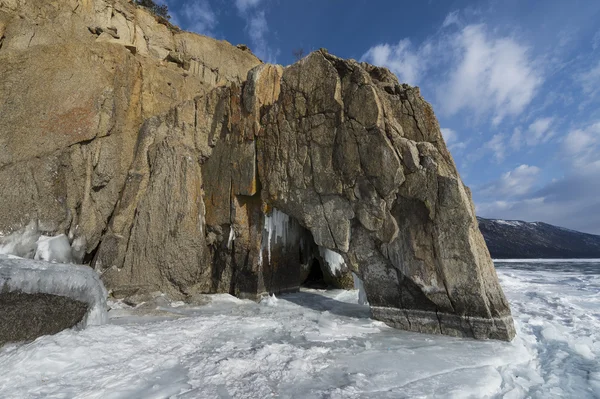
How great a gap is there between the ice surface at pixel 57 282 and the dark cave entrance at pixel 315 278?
29.0 ft

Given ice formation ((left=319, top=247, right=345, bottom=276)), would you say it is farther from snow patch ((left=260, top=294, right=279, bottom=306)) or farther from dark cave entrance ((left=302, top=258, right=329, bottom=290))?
snow patch ((left=260, top=294, right=279, bottom=306))

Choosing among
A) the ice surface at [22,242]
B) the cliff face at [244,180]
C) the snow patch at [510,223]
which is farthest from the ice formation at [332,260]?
the snow patch at [510,223]

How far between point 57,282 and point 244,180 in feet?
18.8

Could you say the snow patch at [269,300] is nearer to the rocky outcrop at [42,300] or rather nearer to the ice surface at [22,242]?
the rocky outcrop at [42,300]

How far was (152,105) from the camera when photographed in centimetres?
1294

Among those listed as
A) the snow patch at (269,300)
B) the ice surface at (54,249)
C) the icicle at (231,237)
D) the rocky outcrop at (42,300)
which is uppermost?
the icicle at (231,237)

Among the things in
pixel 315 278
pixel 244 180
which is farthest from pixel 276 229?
pixel 315 278

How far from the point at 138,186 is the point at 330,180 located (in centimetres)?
620

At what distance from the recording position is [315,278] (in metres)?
15.5

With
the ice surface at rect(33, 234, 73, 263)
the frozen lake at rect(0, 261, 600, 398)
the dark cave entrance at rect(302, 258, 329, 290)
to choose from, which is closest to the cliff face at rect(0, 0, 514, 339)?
the ice surface at rect(33, 234, 73, 263)

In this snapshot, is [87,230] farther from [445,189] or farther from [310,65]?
[445,189]

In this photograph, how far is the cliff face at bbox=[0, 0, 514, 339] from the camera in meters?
7.42

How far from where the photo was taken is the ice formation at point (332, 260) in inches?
530

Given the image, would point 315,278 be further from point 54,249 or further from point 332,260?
point 54,249
